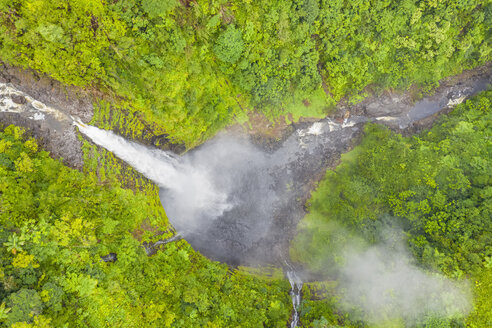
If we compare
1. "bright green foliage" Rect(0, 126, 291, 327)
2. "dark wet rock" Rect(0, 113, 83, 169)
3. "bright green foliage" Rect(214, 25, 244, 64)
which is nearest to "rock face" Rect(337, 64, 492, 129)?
"bright green foliage" Rect(214, 25, 244, 64)

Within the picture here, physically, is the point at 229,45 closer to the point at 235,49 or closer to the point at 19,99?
the point at 235,49

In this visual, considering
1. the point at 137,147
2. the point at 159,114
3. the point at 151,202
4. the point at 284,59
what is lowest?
the point at 151,202

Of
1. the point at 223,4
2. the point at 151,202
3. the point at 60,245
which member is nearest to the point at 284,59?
the point at 223,4

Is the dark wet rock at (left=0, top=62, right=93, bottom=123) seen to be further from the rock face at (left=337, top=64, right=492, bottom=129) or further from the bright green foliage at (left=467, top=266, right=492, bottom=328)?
the bright green foliage at (left=467, top=266, right=492, bottom=328)

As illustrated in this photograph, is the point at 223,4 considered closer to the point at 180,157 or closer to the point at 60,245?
the point at 180,157

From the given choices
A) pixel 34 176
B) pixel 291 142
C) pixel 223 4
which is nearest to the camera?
pixel 34 176

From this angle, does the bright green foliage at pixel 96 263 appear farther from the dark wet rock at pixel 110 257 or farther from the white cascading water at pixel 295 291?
the white cascading water at pixel 295 291

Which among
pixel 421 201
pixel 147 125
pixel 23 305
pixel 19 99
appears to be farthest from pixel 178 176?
pixel 421 201
